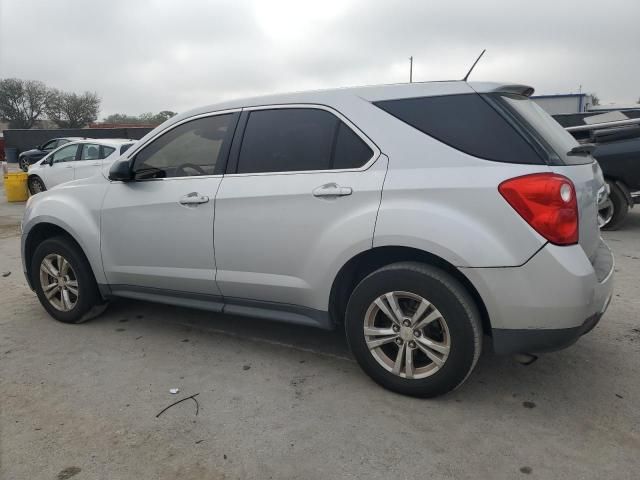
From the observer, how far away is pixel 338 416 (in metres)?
2.77

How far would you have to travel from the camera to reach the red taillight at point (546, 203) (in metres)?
2.46

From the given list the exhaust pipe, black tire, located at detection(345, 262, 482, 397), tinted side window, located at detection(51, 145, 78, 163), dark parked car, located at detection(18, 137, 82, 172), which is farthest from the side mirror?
dark parked car, located at detection(18, 137, 82, 172)

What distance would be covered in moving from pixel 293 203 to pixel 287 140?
45 centimetres

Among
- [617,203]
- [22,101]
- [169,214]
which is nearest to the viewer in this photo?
[169,214]

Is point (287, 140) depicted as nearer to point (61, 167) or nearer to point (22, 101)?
point (61, 167)

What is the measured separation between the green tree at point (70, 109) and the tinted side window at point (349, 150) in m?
62.2

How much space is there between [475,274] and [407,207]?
1.61ft

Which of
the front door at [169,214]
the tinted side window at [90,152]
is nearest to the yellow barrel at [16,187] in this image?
the tinted side window at [90,152]

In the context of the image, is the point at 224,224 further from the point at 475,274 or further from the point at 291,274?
the point at 475,274

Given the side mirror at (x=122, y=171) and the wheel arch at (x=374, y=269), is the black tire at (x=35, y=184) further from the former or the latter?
the wheel arch at (x=374, y=269)

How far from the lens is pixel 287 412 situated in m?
2.83

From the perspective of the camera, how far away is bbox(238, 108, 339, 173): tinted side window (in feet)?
10.2

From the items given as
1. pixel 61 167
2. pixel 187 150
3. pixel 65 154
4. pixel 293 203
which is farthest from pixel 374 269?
pixel 65 154

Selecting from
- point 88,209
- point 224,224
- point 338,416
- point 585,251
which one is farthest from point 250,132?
point 585,251
